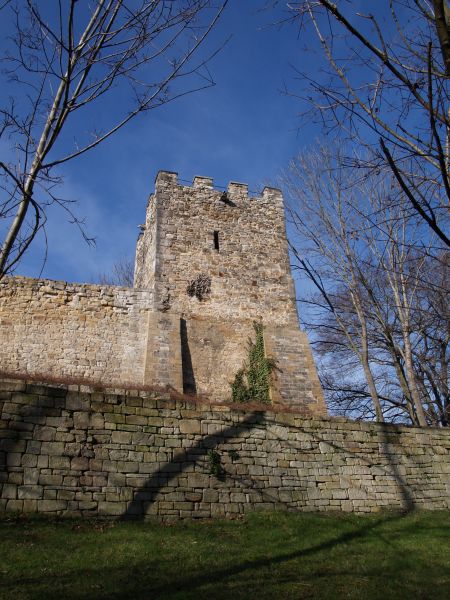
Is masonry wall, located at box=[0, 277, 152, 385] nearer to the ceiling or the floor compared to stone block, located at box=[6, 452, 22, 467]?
nearer to the ceiling

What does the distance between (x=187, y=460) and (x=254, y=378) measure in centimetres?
590

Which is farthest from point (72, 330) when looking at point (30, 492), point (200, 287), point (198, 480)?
point (30, 492)

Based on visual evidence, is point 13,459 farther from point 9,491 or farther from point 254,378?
point 254,378

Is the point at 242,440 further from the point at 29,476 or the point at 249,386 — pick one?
the point at 249,386

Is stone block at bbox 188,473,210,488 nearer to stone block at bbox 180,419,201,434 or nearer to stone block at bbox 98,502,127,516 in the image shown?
stone block at bbox 180,419,201,434

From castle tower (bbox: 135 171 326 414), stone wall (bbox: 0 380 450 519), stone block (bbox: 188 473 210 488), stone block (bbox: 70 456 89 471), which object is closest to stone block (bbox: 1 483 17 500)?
stone wall (bbox: 0 380 450 519)

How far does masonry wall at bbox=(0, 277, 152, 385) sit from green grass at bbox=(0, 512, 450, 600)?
6.17 metres

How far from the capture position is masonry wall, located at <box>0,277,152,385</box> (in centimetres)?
1284

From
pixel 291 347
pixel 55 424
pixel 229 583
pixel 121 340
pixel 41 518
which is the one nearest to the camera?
pixel 229 583

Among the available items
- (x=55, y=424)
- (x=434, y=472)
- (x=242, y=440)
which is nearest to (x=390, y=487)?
(x=434, y=472)

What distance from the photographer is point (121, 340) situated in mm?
13609

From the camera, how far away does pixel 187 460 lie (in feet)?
27.1

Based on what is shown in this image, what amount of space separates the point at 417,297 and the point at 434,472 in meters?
6.64

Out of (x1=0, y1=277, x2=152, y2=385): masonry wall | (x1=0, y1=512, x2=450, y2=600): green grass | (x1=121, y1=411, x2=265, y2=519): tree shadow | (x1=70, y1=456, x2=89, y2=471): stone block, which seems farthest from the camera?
(x1=0, y1=277, x2=152, y2=385): masonry wall
